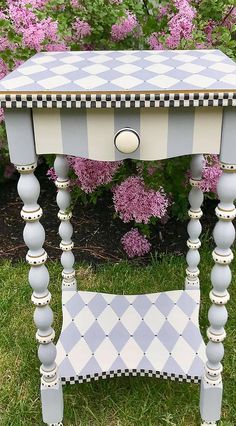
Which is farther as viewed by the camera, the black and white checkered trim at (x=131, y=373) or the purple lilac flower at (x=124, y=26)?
the purple lilac flower at (x=124, y=26)

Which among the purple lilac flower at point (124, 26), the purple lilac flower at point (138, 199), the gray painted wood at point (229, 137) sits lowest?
the purple lilac flower at point (138, 199)

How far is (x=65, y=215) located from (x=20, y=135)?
0.70 m

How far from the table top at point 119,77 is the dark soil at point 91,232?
1198mm

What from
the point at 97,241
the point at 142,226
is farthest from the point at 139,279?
the point at 97,241

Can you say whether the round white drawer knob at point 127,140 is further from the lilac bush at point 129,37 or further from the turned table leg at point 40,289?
the lilac bush at point 129,37

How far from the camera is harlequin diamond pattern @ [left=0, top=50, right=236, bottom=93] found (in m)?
1.21

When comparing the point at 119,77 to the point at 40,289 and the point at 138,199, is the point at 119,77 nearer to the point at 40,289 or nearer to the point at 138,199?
the point at 40,289

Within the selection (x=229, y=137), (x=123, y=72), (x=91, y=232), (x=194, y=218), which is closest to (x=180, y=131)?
(x=229, y=137)

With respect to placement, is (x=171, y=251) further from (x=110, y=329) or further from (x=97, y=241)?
(x=110, y=329)

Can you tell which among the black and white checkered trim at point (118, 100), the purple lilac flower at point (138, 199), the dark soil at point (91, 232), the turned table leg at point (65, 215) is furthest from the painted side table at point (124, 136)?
the dark soil at point (91, 232)

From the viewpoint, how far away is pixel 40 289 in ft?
4.60

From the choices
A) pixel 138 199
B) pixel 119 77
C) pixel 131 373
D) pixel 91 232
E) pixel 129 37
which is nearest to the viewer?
pixel 119 77

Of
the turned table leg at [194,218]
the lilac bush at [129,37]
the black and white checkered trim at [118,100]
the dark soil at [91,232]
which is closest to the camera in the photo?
the black and white checkered trim at [118,100]

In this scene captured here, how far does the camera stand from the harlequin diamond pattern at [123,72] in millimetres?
1205
